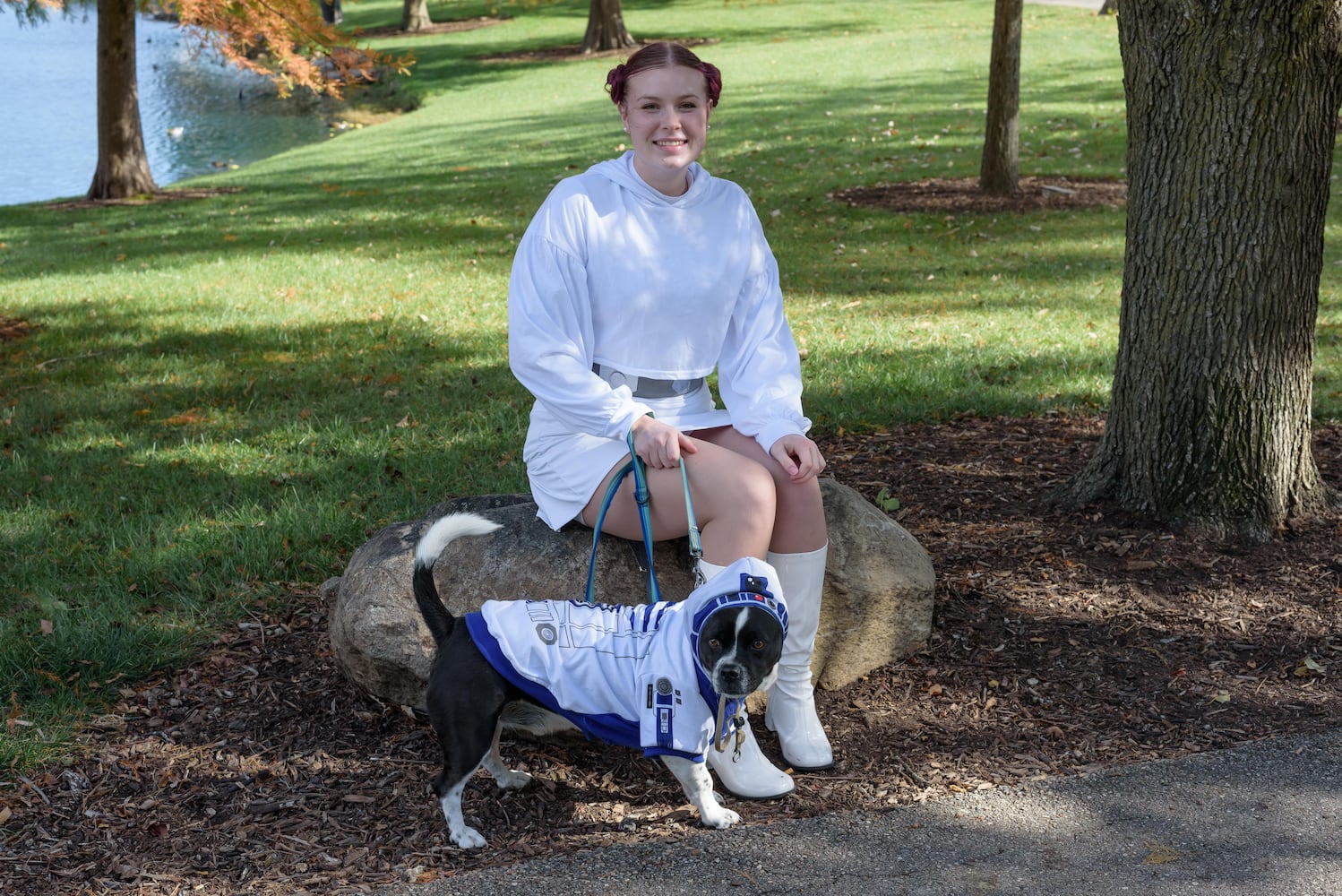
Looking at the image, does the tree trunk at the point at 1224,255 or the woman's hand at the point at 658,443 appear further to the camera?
the tree trunk at the point at 1224,255

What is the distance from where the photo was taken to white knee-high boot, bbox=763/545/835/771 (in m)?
3.35

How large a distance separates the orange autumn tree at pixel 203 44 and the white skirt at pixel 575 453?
10370 mm

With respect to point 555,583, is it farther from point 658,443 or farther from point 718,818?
point 718,818


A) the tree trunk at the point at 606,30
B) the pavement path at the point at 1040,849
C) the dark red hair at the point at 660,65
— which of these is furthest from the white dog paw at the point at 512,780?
the tree trunk at the point at 606,30

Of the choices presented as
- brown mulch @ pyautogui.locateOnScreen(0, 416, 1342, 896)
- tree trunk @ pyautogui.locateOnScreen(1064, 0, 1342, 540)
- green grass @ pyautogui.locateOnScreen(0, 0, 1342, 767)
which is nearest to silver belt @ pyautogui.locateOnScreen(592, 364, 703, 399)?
brown mulch @ pyautogui.locateOnScreen(0, 416, 1342, 896)

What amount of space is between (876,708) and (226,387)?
4.86 meters

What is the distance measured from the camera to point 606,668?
2.91m

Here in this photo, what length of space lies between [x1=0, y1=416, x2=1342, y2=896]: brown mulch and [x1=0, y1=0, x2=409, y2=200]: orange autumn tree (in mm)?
9987

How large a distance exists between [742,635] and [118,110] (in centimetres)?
1448

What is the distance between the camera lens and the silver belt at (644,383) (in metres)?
3.51

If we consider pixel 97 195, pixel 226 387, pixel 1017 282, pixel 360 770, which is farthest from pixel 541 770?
pixel 97 195

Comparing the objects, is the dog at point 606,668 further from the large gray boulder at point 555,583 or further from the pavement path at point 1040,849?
the large gray boulder at point 555,583

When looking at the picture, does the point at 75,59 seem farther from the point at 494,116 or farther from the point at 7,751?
the point at 7,751

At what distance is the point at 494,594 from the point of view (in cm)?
362
